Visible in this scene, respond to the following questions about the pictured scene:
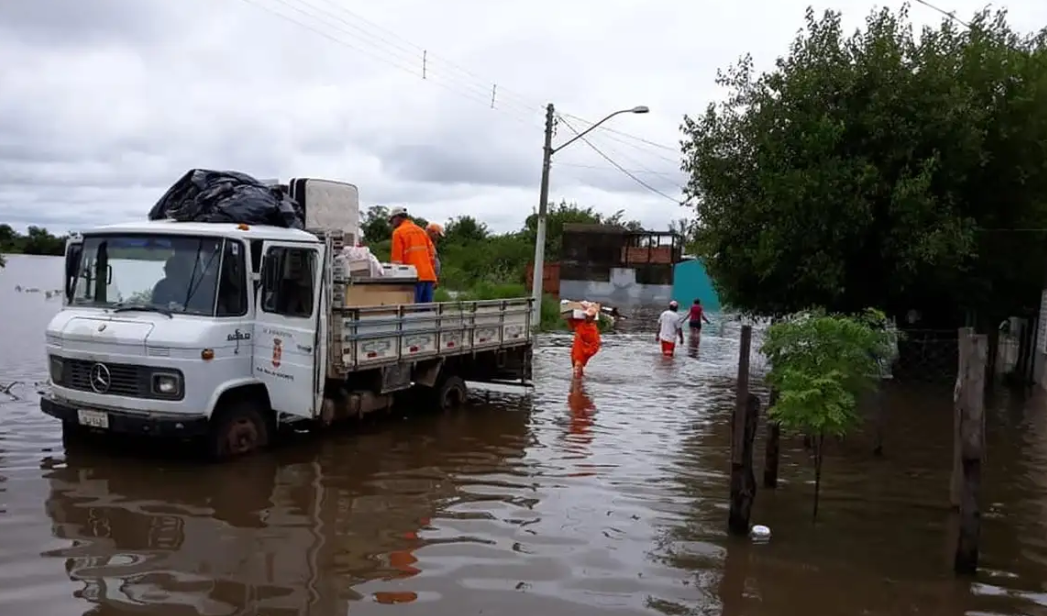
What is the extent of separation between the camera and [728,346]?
89.5 ft

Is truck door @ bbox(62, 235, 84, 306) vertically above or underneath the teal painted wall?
underneath

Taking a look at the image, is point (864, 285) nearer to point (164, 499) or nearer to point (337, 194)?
point (337, 194)

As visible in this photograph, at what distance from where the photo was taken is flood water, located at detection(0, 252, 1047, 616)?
595cm

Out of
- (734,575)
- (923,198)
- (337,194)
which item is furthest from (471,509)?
(923,198)

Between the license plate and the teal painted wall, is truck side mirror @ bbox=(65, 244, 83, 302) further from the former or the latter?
the teal painted wall

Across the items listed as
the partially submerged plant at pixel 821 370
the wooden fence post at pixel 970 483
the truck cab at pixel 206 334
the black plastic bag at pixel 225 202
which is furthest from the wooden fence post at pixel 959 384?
the black plastic bag at pixel 225 202

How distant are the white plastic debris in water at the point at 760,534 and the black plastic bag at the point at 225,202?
5789 millimetres

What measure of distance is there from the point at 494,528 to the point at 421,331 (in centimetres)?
465

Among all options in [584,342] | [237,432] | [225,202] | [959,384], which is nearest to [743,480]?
[959,384]

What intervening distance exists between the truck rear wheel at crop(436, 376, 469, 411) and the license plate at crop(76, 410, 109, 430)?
5094mm

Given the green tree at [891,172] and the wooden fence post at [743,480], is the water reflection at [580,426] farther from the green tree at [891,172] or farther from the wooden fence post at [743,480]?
the green tree at [891,172]

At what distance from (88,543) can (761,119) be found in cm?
1497

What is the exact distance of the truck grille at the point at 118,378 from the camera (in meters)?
8.47

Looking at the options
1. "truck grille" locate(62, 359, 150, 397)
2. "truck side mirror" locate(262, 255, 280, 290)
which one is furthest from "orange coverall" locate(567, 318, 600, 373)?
"truck grille" locate(62, 359, 150, 397)
